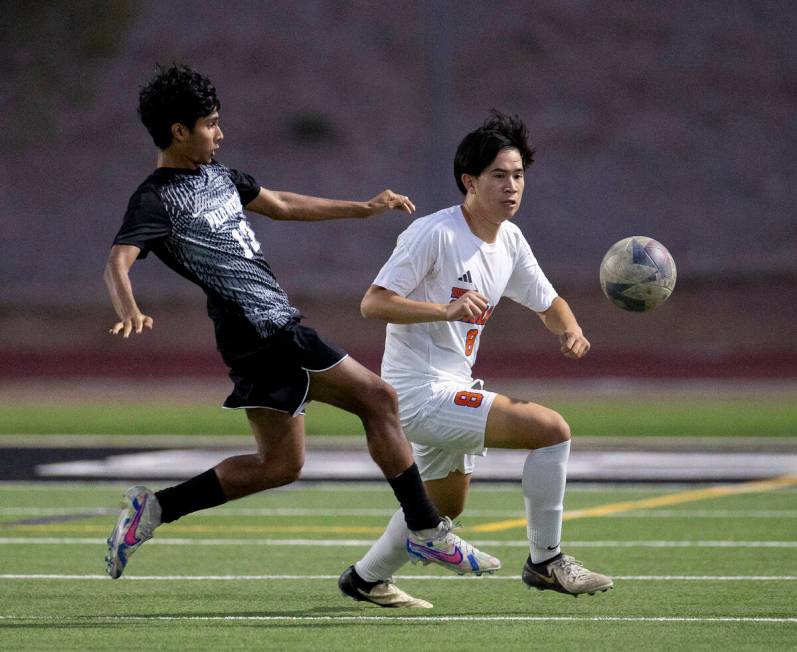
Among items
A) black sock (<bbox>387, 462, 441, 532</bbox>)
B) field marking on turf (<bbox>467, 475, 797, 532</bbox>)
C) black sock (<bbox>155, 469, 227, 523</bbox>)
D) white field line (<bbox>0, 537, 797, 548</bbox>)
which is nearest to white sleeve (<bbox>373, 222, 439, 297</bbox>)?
black sock (<bbox>387, 462, 441, 532</bbox>)

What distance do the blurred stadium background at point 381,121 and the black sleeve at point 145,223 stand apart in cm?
3248

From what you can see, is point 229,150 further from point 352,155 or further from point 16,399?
point 16,399

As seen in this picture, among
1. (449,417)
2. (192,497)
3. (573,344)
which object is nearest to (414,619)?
(449,417)

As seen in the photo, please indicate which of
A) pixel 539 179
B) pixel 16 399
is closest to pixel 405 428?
pixel 16 399

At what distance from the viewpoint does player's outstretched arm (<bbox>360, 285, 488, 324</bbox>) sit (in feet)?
22.3

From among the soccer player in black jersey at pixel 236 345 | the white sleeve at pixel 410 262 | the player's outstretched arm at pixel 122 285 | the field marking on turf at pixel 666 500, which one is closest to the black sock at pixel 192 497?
the soccer player in black jersey at pixel 236 345

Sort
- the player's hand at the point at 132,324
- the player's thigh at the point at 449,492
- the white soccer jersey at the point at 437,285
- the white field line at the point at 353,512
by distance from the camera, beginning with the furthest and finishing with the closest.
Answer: the white field line at the point at 353,512
the player's thigh at the point at 449,492
the white soccer jersey at the point at 437,285
the player's hand at the point at 132,324

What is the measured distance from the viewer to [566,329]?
24.6 ft

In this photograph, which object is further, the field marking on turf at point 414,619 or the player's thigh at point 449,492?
the player's thigh at point 449,492

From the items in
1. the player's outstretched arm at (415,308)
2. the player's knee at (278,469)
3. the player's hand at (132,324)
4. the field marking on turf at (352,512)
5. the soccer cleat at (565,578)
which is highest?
the player's outstretched arm at (415,308)

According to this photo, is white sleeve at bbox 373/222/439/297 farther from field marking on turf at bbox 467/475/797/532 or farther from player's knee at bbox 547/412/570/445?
field marking on turf at bbox 467/475/797/532

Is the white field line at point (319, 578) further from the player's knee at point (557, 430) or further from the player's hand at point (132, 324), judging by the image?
the player's hand at point (132, 324)

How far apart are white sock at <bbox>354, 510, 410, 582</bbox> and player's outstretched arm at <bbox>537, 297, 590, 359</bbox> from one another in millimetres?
1090

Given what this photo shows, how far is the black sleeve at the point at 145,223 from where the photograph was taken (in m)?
6.82
